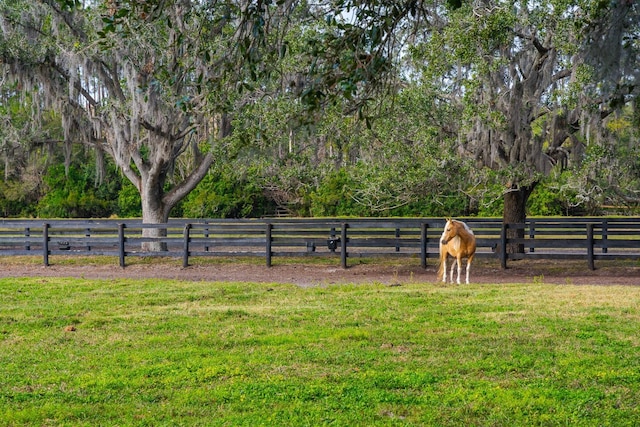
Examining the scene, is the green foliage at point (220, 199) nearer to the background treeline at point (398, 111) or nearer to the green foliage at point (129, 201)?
the green foliage at point (129, 201)

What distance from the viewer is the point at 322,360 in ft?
23.5

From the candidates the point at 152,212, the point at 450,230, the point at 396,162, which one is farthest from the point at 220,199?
the point at 450,230

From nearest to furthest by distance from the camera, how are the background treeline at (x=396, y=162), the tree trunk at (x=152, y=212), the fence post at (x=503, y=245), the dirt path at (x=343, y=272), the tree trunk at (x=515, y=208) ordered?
the dirt path at (x=343, y=272) → the background treeline at (x=396, y=162) → the fence post at (x=503, y=245) → the tree trunk at (x=515, y=208) → the tree trunk at (x=152, y=212)

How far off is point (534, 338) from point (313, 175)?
12.9m

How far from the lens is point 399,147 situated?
17359 millimetres

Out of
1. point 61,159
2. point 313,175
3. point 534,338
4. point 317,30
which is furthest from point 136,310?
point 61,159

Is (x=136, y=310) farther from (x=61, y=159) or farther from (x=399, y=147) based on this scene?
(x=61, y=159)

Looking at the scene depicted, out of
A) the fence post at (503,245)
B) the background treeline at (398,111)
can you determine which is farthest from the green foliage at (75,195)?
the fence post at (503,245)

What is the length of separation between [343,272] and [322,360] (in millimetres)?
10099

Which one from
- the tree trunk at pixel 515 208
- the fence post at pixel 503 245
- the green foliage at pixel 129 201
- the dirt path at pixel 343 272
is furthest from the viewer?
the green foliage at pixel 129 201

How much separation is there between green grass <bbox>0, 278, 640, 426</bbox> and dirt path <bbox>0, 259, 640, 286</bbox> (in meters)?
3.75

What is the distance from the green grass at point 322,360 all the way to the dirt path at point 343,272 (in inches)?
147

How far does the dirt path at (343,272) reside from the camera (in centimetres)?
1555

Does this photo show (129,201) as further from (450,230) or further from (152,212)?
(450,230)
